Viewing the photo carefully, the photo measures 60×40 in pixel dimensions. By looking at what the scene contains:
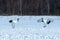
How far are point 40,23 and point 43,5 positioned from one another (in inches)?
7.9

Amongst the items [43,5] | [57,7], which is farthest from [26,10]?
[57,7]

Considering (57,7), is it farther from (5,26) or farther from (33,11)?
(5,26)

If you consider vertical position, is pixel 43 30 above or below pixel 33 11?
below

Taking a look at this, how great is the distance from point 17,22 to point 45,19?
29cm

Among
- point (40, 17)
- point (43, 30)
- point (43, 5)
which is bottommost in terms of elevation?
point (43, 30)

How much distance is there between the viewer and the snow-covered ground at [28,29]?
1185 mm

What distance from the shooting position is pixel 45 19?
125cm

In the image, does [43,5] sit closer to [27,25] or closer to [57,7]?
[57,7]

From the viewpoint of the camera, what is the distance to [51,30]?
3.96 feet

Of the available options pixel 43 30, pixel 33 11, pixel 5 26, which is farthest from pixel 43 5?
pixel 5 26

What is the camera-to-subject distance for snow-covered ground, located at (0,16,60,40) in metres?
1.18

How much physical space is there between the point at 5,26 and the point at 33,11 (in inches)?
13.1

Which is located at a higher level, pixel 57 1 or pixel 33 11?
pixel 57 1

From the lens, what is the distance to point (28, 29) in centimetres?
121
